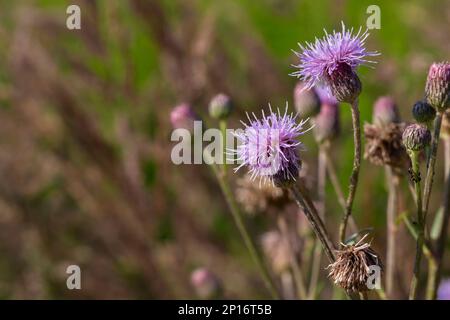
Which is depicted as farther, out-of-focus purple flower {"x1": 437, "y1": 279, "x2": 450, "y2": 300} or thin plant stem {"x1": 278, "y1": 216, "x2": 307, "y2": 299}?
out-of-focus purple flower {"x1": 437, "y1": 279, "x2": 450, "y2": 300}

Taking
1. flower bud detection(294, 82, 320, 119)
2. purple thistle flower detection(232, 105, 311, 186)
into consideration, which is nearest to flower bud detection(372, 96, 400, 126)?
flower bud detection(294, 82, 320, 119)

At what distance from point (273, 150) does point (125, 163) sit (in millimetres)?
1785

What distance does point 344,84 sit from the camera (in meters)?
1.18

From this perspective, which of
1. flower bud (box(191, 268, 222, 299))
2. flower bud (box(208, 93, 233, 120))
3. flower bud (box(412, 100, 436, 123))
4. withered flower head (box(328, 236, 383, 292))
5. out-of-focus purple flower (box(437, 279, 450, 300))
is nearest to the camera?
withered flower head (box(328, 236, 383, 292))

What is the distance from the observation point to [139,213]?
9.16ft

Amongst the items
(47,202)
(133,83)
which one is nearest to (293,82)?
(133,83)

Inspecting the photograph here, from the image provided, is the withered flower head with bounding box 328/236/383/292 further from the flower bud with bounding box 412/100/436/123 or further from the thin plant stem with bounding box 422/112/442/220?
the flower bud with bounding box 412/100/436/123

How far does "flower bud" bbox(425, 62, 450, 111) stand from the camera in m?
1.18

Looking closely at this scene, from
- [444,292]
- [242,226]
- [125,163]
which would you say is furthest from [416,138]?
[125,163]

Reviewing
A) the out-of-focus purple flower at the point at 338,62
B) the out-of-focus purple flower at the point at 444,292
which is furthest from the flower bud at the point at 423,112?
the out-of-focus purple flower at the point at 444,292

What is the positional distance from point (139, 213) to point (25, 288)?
1.68 ft

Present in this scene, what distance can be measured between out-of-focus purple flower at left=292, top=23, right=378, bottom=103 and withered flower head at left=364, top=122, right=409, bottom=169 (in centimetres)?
33
